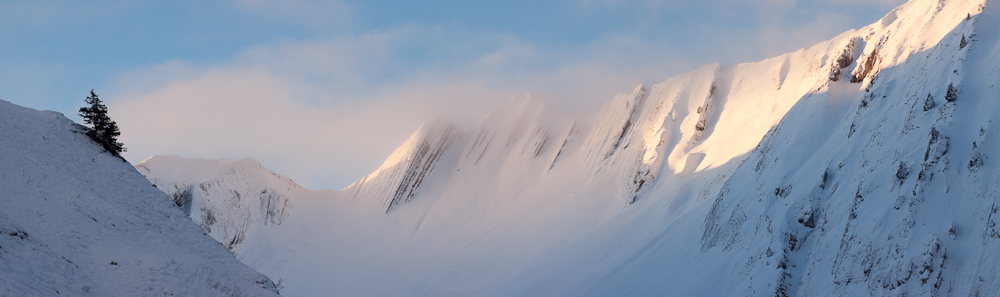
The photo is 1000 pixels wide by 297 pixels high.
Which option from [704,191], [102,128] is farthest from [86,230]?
[704,191]

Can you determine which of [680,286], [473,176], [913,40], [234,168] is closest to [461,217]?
[473,176]

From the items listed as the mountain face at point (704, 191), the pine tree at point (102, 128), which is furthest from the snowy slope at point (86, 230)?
the mountain face at point (704, 191)

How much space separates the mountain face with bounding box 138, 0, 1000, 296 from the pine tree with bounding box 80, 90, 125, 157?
30.1 metres

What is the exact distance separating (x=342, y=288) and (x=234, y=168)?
26.9 metres

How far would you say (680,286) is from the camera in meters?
40.2

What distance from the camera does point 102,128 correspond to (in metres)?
28.2

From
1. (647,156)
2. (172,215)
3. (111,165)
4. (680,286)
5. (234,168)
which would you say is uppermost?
(234,168)

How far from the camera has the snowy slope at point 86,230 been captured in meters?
16.8

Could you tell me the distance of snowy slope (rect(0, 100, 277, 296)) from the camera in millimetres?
16781

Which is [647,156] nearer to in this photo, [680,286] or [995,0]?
[680,286]

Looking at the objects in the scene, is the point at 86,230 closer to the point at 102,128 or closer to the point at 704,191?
the point at 102,128

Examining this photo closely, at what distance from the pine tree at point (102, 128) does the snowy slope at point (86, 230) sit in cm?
51

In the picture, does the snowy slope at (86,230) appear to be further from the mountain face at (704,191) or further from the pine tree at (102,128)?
the mountain face at (704,191)

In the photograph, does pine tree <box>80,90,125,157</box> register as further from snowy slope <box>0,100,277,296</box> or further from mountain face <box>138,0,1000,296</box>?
mountain face <box>138,0,1000,296</box>
